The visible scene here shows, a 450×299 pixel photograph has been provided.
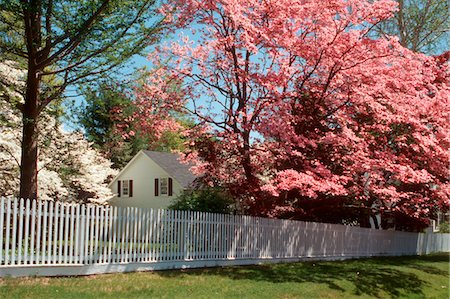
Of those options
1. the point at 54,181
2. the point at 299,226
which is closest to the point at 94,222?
the point at 299,226

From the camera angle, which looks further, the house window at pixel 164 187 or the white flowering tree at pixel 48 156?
the house window at pixel 164 187

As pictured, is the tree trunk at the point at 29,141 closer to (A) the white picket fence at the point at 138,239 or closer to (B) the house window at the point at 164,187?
(A) the white picket fence at the point at 138,239

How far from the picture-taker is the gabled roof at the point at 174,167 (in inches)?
1229

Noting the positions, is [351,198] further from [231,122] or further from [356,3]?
[356,3]

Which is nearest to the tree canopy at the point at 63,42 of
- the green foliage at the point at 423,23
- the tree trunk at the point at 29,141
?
the tree trunk at the point at 29,141

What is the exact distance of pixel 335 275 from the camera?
14.2 metres

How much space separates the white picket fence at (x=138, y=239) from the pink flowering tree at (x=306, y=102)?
123 cm

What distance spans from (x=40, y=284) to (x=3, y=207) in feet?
5.60

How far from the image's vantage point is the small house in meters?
31.6

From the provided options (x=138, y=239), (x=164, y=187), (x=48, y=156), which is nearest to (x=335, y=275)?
(x=138, y=239)

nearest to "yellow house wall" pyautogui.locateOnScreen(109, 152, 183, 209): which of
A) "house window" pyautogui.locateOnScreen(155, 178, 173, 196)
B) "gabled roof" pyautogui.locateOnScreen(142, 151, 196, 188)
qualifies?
"house window" pyautogui.locateOnScreen(155, 178, 173, 196)

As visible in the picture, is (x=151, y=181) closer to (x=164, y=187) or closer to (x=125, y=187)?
(x=164, y=187)

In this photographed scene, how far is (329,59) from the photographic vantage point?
52.1ft

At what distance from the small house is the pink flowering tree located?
13949 millimetres
